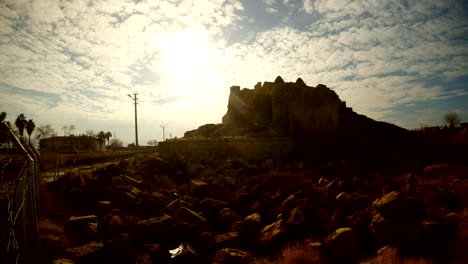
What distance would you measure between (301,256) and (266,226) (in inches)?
73.2

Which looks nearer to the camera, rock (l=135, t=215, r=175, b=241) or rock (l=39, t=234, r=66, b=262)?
rock (l=39, t=234, r=66, b=262)

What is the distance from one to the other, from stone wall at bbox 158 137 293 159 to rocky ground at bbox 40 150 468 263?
1205 cm

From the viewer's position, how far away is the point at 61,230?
25.0 feet

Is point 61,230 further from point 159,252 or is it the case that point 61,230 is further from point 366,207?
point 366,207

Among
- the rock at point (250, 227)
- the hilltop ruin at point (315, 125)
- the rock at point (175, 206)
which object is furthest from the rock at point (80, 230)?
the hilltop ruin at point (315, 125)

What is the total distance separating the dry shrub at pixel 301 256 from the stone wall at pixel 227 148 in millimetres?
17224

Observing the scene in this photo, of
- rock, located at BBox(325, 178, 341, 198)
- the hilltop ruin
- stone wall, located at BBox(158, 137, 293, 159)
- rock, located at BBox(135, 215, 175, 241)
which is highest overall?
the hilltop ruin

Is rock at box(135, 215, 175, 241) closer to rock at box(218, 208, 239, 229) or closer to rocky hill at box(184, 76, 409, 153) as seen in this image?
rock at box(218, 208, 239, 229)

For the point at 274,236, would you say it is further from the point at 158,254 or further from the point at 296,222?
the point at 158,254

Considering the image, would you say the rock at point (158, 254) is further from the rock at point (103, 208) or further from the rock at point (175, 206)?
the rock at point (103, 208)

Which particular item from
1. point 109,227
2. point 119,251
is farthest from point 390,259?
point 109,227

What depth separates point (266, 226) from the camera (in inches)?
314

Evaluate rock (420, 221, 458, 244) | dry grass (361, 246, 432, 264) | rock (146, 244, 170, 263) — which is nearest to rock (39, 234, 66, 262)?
rock (146, 244, 170, 263)

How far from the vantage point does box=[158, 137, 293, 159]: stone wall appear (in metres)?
24.0
